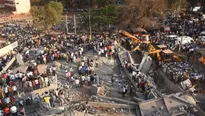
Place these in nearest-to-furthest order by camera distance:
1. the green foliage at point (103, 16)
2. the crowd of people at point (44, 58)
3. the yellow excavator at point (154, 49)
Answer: the crowd of people at point (44, 58) → the yellow excavator at point (154, 49) → the green foliage at point (103, 16)

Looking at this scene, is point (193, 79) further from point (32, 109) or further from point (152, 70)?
point (32, 109)

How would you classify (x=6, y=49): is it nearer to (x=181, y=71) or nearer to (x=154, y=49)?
(x=154, y=49)

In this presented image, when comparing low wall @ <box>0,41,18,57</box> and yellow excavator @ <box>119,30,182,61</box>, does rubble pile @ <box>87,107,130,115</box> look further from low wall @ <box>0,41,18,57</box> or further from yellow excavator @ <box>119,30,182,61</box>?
low wall @ <box>0,41,18,57</box>

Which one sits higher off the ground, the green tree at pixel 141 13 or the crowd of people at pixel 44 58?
the green tree at pixel 141 13

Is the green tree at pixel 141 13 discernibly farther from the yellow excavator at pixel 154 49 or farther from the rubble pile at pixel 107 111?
the rubble pile at pixel 107 111

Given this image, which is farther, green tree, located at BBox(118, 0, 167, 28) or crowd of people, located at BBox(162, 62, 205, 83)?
green tree, located at BBox(118, 0, 167, 28)

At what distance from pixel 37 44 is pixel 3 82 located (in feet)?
32.2

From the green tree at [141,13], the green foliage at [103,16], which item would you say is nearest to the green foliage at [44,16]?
the green foliage at [103,16]

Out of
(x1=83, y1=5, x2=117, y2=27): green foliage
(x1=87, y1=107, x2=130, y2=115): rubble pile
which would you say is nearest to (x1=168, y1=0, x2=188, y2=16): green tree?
(x1=83, y1=5, x2=117, y2=27): green foliage

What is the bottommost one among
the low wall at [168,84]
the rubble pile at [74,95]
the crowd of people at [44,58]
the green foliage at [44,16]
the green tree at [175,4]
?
the rubble pile at [74,95]

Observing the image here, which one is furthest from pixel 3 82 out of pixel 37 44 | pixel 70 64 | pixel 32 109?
pixel 37 44

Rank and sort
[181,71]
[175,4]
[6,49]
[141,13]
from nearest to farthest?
[181,71], [6,49], [141,13], [175,4]

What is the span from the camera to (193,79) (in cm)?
1812

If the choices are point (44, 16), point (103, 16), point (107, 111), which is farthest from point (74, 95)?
point (44, 16)
